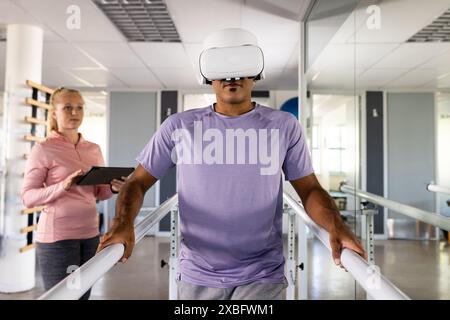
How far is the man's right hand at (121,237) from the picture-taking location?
2.23 feet

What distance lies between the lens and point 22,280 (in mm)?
2844

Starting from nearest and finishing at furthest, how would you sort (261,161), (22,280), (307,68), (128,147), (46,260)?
1. (261,161)
2. (46,260)
3. (307,68)
4. (22,280)
5. (128,147)

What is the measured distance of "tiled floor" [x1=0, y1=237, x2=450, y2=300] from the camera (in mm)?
1280

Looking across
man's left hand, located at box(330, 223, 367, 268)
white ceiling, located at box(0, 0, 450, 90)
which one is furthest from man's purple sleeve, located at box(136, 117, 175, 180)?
white ceiling, located at box(0, 0, 450, 90)

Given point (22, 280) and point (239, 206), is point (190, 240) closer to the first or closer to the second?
point (239, 206)

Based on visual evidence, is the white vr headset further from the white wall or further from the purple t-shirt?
the white wall

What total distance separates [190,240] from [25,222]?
2563mm

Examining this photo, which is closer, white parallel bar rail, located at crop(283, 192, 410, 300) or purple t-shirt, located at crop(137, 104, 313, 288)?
white parallel bar rail, located at crop(283, 192, 410, 300)

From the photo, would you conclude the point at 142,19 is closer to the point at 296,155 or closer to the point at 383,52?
the point at 383,52

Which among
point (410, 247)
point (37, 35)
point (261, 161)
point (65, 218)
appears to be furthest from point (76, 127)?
point (37, 35)

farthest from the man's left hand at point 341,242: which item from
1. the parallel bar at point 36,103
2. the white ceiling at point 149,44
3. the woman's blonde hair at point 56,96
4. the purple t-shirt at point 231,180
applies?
the parallel bar at point 36,103

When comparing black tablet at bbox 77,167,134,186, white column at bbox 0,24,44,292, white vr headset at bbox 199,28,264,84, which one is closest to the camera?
white vr headset at bbox 199,28,264,84

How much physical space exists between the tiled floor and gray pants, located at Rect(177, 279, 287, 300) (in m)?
0.30

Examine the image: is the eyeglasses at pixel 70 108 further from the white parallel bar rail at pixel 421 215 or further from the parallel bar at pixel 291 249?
the white parallel bar rail at pixel 421 215
